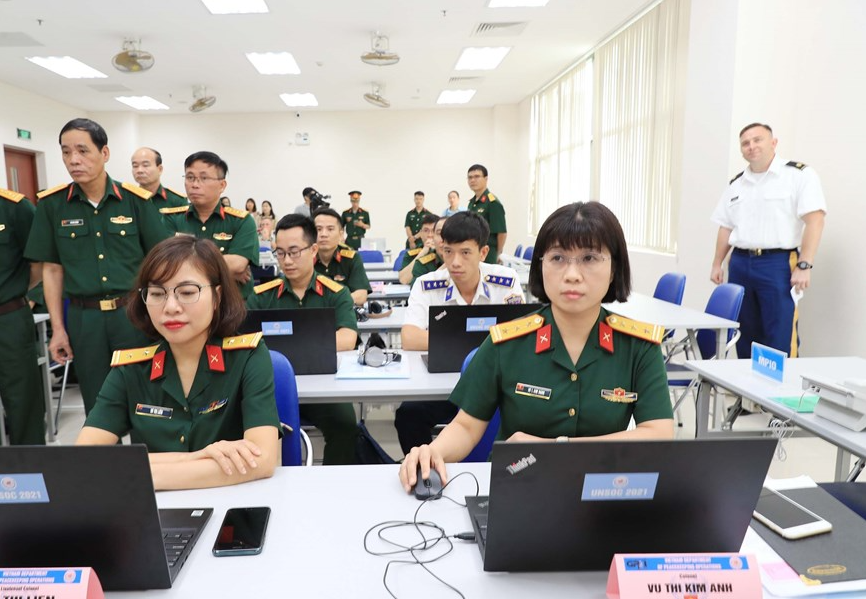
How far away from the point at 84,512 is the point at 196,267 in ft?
2.41

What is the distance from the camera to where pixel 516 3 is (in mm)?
5684

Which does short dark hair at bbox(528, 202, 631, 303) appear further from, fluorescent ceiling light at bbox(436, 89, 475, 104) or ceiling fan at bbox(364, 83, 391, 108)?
fluorescent ceiling light at bbox(436, 89, 475, 104)

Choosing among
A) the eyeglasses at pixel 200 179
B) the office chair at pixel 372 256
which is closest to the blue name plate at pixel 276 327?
the eyeglasses at pixel 200 179

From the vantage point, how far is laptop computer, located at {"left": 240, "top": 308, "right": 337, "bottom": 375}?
2131mm

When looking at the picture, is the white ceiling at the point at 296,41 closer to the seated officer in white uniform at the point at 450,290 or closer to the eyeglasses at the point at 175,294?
the seated officer in white uniform at the point at 450,290

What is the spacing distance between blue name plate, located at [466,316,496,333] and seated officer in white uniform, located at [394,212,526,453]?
346mm

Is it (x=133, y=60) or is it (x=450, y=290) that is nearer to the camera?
(x=450, y=290)

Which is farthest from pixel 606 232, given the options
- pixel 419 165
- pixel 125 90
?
pixel 419 165

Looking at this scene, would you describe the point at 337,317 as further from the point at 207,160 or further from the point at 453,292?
the point at 207,160

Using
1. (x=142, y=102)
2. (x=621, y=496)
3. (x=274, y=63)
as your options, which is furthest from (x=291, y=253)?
(x=142, y=102)

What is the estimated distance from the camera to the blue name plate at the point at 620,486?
0.83 metres

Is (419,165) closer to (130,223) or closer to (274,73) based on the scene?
(274,73)

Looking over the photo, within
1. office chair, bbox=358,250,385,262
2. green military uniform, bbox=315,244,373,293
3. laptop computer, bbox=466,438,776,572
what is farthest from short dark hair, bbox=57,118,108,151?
office chair, bbox=358,250,385,262

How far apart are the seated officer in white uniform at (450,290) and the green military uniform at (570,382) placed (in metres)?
1.00
